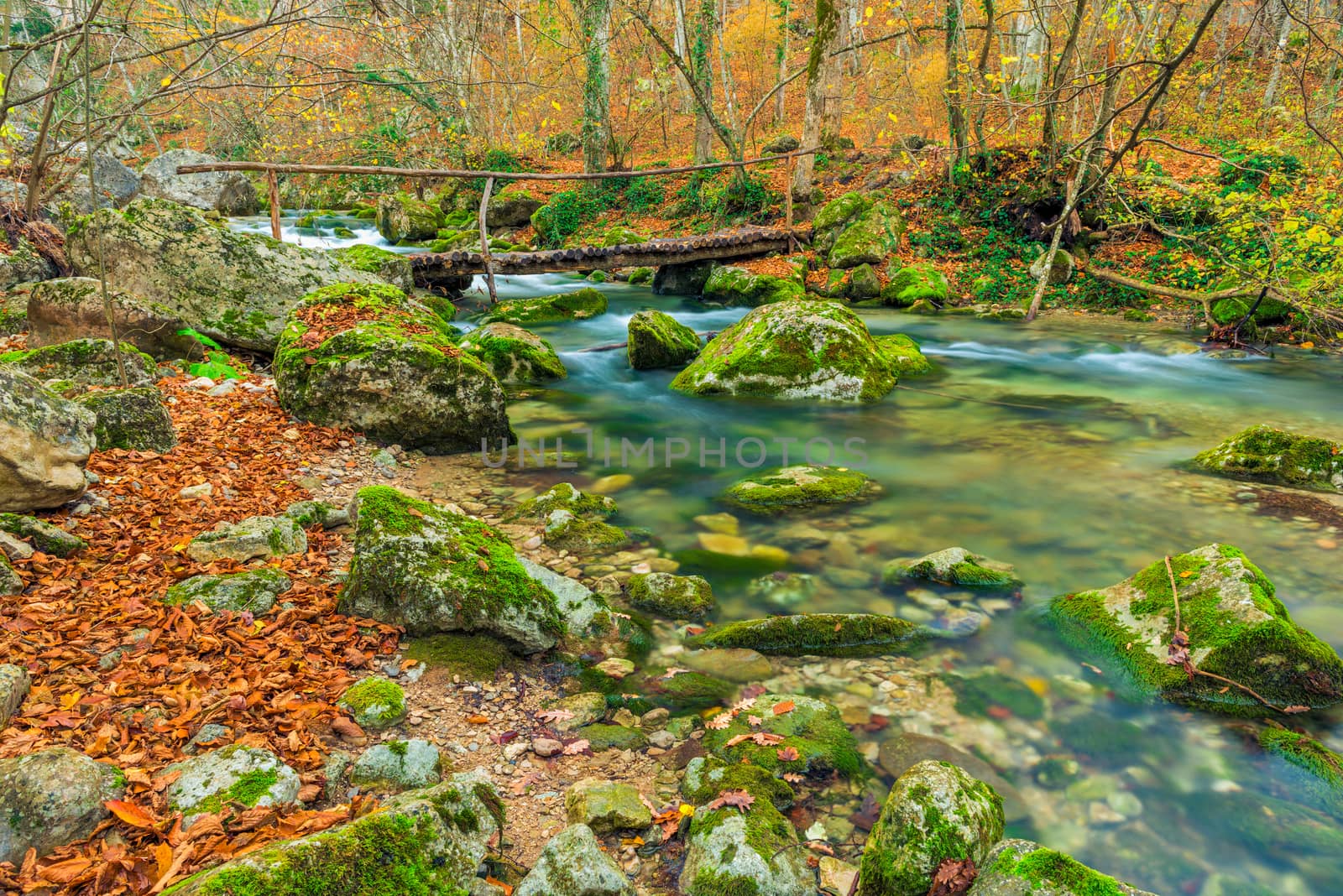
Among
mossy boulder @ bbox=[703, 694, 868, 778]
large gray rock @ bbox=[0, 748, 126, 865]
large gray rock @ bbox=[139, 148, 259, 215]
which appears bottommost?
mossy boulder @ bbox=[703, 694, 868, 778]

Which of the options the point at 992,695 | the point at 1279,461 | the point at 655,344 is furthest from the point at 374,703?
the point at 655,344

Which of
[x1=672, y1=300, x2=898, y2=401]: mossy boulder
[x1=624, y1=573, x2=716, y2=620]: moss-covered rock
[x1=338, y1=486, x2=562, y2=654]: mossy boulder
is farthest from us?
[x1=672, y1=300, x2=898, y2=401]: mossy boulder

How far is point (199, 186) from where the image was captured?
22156 mm

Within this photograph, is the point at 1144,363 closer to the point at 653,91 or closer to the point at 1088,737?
the point at 1088,737

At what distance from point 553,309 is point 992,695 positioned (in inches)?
426

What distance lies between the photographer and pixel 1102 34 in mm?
16219

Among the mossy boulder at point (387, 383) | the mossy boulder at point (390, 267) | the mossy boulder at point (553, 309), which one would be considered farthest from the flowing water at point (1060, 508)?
the mossy boulder at point (390, 267)

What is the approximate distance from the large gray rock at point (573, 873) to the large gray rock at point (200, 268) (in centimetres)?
693

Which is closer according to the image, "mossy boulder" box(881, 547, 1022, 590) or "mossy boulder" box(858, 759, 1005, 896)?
"mossy boulder" box(858, 759, 1005, 896)

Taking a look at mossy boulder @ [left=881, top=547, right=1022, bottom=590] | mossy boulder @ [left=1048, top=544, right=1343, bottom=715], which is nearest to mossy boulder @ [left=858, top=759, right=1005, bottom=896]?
mossy boulder @ [left=1048, top=544, right=1343, bottom=715]

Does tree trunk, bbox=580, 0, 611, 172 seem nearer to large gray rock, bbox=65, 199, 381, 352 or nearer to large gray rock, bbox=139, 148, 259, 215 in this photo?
large gray rock, bbox=139, 148, 259, 215

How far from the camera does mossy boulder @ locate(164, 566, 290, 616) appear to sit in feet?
10.5

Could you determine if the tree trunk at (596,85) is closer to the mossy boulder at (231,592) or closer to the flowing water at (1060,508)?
the flowing water at (1060,508)

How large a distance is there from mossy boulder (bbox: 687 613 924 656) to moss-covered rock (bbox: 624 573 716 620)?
27 centimetres
